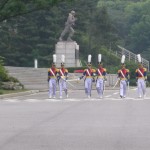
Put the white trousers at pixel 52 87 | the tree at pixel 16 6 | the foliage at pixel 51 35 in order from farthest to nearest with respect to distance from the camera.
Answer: the foliage at pixel 51 35, the tree at pixel 16 6, the white trousers at pixel 52 87

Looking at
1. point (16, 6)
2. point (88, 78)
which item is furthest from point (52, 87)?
point (16, 6)

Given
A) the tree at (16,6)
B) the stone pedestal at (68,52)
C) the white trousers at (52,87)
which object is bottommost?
the white trousers at (52,87)

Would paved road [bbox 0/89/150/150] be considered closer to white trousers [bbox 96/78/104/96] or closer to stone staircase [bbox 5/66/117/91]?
white trousers [bbox 96/78/104/96]

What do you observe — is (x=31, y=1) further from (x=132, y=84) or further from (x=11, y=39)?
(x=11, y=39)

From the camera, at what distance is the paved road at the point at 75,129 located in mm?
15016

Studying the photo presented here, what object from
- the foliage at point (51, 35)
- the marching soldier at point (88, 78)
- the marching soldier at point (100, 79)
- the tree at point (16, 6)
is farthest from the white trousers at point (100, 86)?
the foliage at point (51, 35)

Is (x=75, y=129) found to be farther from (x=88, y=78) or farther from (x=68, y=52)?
(x=68, y=52)

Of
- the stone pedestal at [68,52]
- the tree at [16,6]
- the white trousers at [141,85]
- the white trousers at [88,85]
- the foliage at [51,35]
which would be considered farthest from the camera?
the foliage at [51,35]

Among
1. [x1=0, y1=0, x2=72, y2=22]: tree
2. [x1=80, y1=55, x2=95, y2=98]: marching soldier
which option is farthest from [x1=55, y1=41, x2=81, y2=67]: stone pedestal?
[x1=80, y1=55, x2=95, y2=98]: marching soldier

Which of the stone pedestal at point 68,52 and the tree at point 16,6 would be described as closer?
the tree at point 16,6

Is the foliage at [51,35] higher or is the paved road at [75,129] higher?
the foliage at [51,35]

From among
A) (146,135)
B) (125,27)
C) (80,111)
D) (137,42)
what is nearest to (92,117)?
(80,111)

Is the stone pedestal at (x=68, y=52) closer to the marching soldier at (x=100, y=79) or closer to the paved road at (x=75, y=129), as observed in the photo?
the marching soldier at (x=100, y=79)

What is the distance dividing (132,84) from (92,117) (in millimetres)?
50921
